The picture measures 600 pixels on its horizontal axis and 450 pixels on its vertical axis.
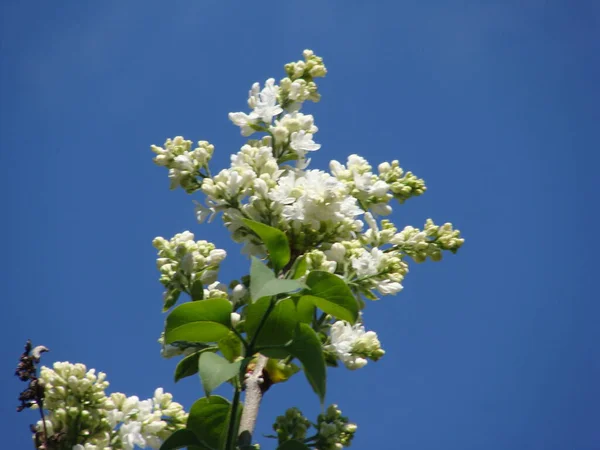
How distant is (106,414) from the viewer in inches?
89.4

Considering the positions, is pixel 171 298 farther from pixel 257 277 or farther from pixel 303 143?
pixel 303 143

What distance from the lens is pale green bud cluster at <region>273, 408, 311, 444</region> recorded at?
2122 millimetres

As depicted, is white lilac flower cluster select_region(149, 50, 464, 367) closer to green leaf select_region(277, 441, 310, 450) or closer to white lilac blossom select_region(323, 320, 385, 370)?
white lilac blossom select_region(323, 320, 385, 370)

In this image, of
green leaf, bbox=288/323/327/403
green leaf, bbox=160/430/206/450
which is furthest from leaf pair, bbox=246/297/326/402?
green leaf, bbox=160/430/206/450

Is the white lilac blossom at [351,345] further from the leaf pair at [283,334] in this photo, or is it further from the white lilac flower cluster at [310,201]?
the leaf pair at [283,334]

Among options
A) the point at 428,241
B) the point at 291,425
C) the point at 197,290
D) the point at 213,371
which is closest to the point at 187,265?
the point at 197,290

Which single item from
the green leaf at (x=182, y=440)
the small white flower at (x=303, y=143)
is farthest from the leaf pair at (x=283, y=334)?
the small white flower at (x=303, y=143)

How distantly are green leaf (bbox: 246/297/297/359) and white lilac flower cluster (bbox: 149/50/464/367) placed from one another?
0.16 metres

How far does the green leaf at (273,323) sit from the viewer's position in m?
1.81

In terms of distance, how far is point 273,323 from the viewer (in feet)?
5.97

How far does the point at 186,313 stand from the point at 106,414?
0.73 m

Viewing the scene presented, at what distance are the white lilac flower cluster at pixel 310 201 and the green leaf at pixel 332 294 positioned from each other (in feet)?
0.51

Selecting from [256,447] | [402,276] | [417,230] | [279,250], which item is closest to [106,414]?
[256,447]

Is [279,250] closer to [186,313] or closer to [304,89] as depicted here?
[186,313]
